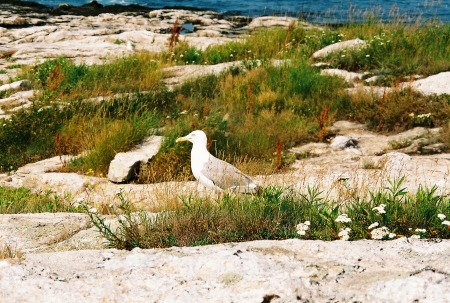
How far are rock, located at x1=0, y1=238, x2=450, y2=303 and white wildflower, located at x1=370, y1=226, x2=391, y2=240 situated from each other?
0.14 metres

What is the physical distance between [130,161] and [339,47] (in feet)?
23.8

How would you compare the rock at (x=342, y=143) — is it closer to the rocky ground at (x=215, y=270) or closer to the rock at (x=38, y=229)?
the rocky ground at (x=215, y=270)

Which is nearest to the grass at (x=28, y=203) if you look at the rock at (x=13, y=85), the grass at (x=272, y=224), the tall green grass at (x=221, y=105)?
the tall green grass at (x=221, y=105)

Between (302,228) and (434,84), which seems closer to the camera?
(302,228)

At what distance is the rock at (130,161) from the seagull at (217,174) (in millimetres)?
1729

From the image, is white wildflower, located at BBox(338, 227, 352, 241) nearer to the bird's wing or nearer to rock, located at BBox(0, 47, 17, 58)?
the bird's wing

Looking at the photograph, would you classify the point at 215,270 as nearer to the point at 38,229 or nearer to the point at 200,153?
the point at 38,229

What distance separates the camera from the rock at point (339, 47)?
575 inches

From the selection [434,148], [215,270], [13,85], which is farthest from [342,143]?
[215,270]

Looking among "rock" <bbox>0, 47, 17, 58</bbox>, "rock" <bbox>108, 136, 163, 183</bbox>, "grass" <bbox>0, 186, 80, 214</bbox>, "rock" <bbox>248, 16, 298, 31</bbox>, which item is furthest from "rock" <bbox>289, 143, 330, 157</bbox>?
"rock" <bbox>248, 16, 298, 31</bbox>

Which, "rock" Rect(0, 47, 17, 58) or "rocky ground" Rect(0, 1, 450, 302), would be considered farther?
"rock" Rect(0, 47, 17, 58)

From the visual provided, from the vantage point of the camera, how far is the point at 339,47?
48.3ft

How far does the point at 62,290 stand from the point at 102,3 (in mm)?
27998

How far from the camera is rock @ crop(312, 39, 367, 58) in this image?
47.9ft
